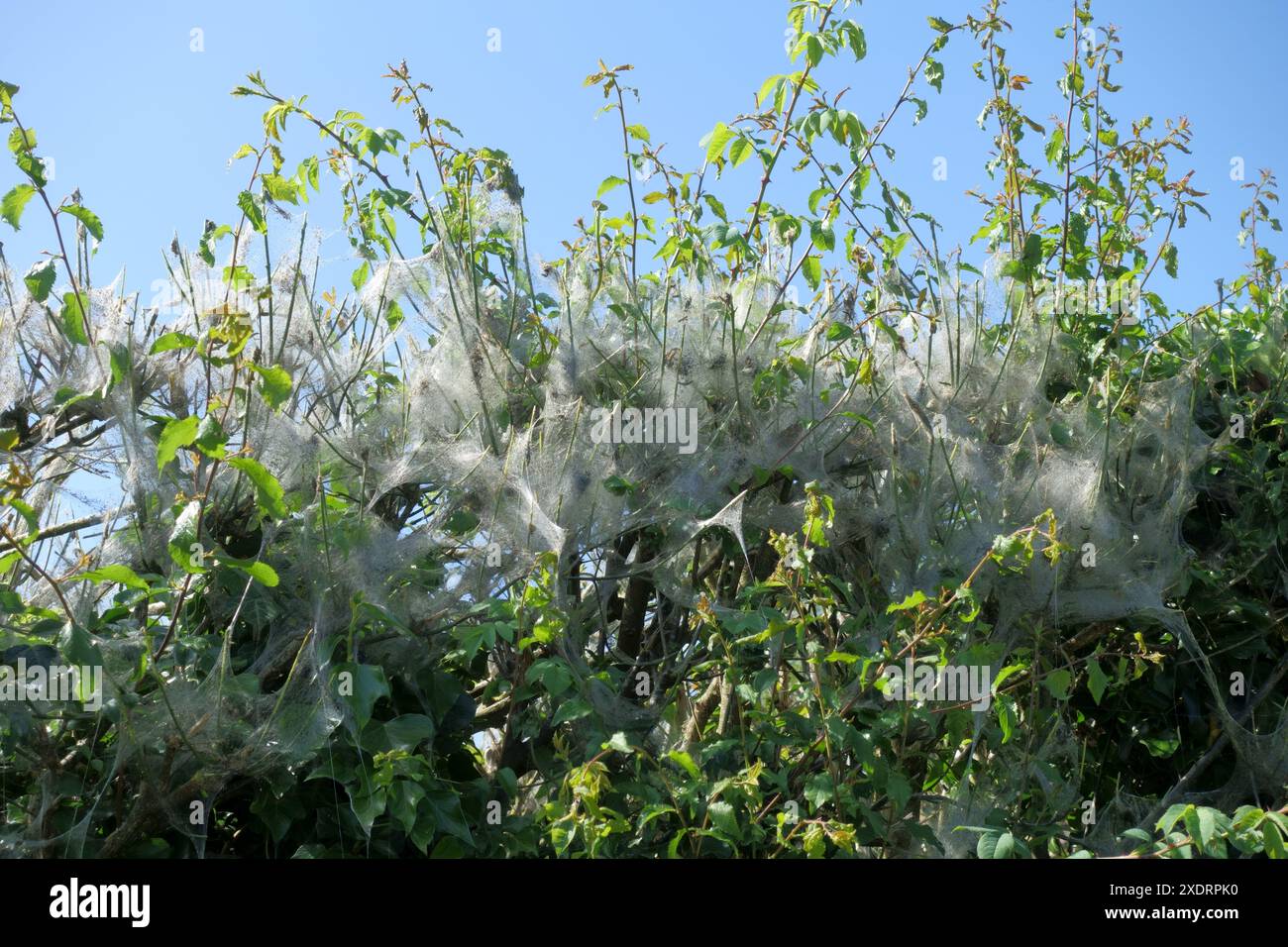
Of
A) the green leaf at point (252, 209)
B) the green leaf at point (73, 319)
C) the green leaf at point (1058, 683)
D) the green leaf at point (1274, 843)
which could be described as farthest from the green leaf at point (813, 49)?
the green leaf at point (1274, 843)

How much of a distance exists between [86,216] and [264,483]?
974mm

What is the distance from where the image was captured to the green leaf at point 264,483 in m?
2.41

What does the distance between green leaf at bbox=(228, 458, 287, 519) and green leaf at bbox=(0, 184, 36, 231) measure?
0.95m

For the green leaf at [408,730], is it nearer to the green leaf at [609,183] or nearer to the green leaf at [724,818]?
the green leaf at [724,818]

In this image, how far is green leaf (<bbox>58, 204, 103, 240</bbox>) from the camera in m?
2.96

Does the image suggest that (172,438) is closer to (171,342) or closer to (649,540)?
(171,342)

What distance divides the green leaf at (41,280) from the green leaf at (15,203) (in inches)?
4.7

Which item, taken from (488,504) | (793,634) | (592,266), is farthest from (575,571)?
(592,266)

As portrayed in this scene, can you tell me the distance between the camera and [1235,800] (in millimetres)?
4266

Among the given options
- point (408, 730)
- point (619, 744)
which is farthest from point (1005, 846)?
point (408, 730)

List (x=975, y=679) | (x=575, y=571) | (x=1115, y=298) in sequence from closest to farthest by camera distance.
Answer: (x=975, y=679)
(x=575, y=571)
(x=1115, y=298)

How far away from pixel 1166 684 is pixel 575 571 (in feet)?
7.10

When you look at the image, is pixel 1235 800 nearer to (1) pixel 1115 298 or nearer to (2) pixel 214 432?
(1) pixel 1115 298

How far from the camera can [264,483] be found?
2.48m
